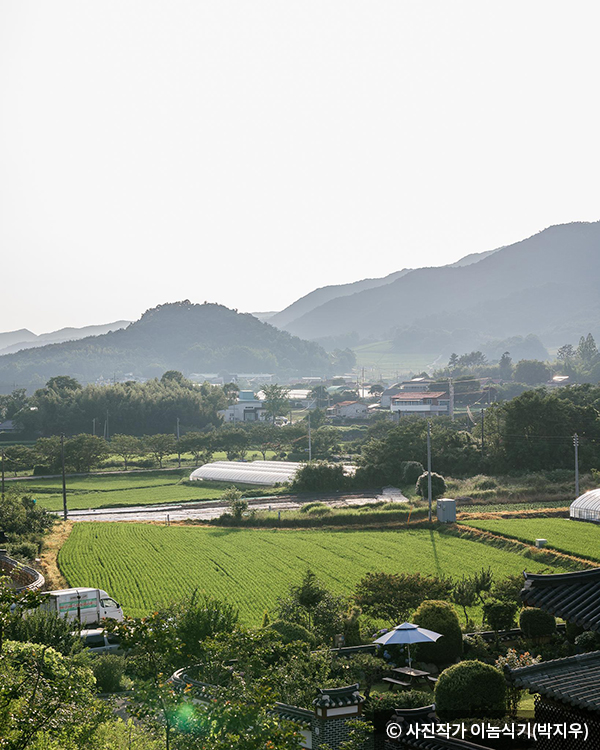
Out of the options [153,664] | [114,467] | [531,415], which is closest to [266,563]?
[153,664]

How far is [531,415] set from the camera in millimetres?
52469

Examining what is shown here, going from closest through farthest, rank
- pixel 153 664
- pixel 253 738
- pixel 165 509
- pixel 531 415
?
pixel 253 738
pixel 153 664
pixel 165 509
pixel 531 415

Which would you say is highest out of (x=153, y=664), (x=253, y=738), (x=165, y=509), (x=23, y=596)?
(x=23, y=596)

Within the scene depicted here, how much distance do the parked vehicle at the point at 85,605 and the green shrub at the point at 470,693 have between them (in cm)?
1202

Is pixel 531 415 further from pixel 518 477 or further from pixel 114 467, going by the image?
pixel 114 467

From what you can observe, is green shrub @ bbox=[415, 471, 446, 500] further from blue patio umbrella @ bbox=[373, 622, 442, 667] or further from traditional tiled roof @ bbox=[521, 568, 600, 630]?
traditional tiled roof @ bbox=[521, 568, 600, 630]

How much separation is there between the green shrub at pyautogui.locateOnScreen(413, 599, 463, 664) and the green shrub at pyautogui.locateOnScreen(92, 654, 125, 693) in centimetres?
684

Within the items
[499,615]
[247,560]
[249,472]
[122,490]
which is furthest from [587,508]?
[122,490]

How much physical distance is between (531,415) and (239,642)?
4551 centimetres

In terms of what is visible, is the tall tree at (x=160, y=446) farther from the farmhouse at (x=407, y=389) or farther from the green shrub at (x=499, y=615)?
the farmhouse at (x=407, y=389)

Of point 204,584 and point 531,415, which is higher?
point 531,415

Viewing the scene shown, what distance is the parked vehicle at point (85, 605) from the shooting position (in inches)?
840

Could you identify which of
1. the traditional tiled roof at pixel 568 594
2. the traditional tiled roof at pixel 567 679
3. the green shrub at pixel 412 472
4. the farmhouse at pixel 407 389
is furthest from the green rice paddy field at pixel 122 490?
the farmhouse at pixel 407 389

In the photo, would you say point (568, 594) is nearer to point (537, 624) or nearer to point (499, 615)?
point (499, 615)
